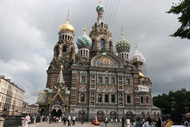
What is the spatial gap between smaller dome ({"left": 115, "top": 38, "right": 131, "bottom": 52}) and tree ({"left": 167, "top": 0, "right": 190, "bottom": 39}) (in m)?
32.9

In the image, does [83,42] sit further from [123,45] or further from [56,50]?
[123,45]

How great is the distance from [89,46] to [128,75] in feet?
37.7

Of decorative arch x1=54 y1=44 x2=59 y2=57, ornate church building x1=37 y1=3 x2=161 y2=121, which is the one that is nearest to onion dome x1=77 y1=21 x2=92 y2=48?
ornate church building x1=37 y1=3 x2=161 y2=121

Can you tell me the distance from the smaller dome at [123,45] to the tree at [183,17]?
32852 mm

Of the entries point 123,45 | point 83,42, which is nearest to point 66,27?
point 83,42

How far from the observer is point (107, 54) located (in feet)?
135

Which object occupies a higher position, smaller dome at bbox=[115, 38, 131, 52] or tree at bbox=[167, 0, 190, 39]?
smaller dome at bbox=[115, 38, 131, 52]

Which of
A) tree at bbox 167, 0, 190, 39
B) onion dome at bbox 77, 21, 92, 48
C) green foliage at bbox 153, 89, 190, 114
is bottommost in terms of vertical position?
green foliage at bbox 153, 89, 190, 114

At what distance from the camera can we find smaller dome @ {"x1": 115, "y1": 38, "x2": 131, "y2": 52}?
45969 millimetres

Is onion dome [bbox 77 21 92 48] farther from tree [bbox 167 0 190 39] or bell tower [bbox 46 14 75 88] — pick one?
tree [bbox 167 0 190 39]

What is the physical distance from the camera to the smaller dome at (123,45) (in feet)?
151

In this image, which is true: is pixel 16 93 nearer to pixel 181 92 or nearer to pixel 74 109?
pixel 74 109

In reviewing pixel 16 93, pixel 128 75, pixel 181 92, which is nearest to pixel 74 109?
pixel 128 75

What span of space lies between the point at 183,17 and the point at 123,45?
3407 cm
